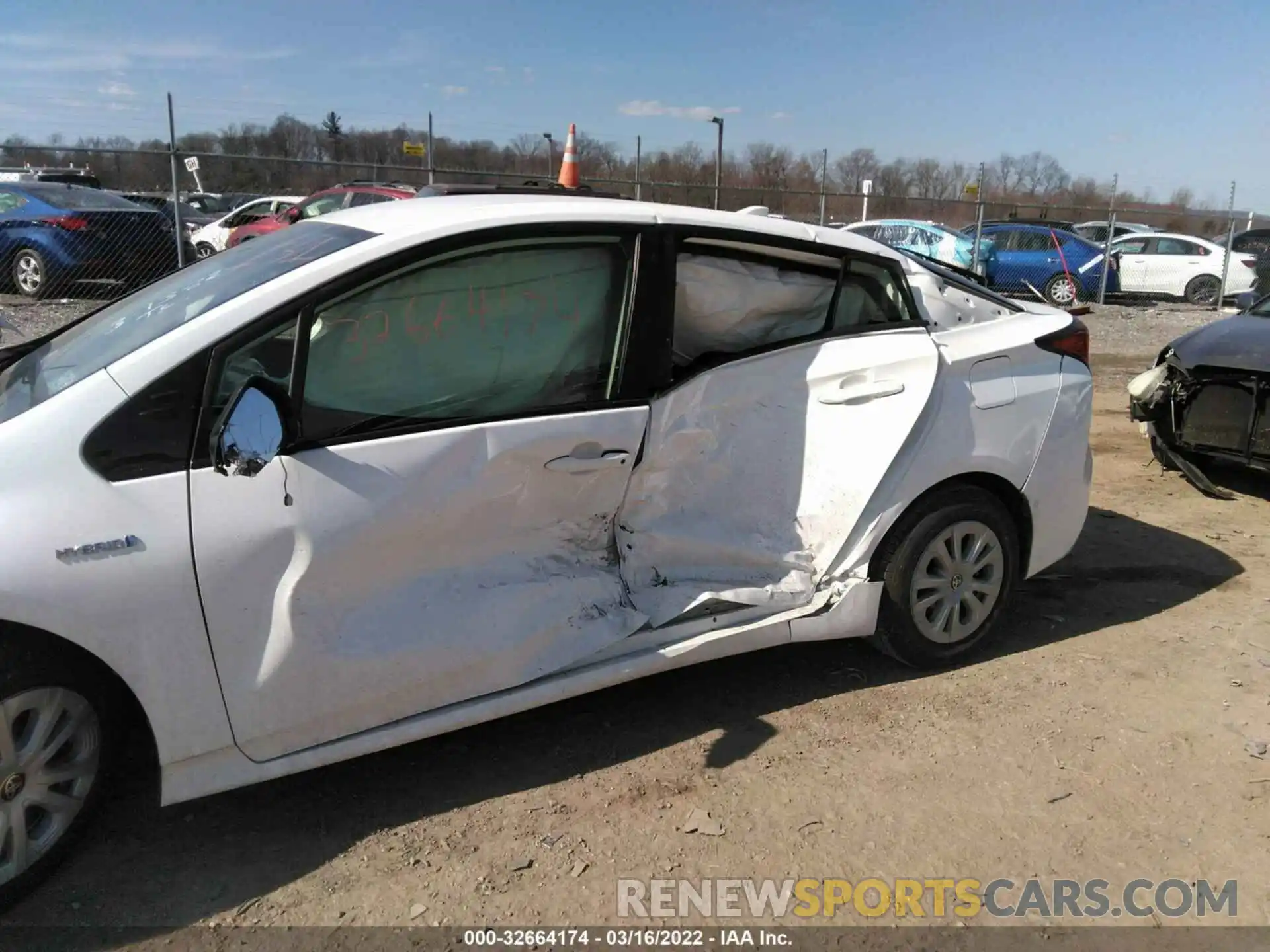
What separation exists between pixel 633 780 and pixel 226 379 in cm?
174

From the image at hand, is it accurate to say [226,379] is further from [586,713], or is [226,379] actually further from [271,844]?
[586,713]

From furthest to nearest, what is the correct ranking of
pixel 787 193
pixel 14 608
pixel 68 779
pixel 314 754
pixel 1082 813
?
pixel 787 193 → pixel 1082 813 → pixel 314 754 → pixel 68 779 → pixel 14 608

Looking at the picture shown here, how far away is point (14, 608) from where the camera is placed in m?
2.29

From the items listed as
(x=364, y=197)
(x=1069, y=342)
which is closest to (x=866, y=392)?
(x=1069, y=342)

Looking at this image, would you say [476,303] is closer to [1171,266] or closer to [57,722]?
[57,722]

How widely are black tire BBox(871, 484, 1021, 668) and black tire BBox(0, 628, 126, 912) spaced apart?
2.56m

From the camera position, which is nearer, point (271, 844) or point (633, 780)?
point (271, 844)

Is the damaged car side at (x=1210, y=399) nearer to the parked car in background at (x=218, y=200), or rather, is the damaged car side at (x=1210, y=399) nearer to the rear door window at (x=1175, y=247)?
the rear door window at (x=1175, y=247)

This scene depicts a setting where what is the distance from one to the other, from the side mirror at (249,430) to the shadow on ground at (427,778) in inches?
43.8

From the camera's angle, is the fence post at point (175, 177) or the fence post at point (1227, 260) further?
the fence post at point (1227, 260)

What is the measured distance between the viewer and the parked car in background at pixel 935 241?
1623cm

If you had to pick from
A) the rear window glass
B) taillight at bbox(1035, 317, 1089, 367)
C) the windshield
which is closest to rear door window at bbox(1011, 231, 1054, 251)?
the rear window glass

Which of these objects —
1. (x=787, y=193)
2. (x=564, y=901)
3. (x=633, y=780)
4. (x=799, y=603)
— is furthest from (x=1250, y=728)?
(x=787, y=193)

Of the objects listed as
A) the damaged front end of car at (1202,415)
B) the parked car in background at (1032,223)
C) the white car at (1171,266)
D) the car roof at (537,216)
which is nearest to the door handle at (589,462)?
the car roof at (537,216)
